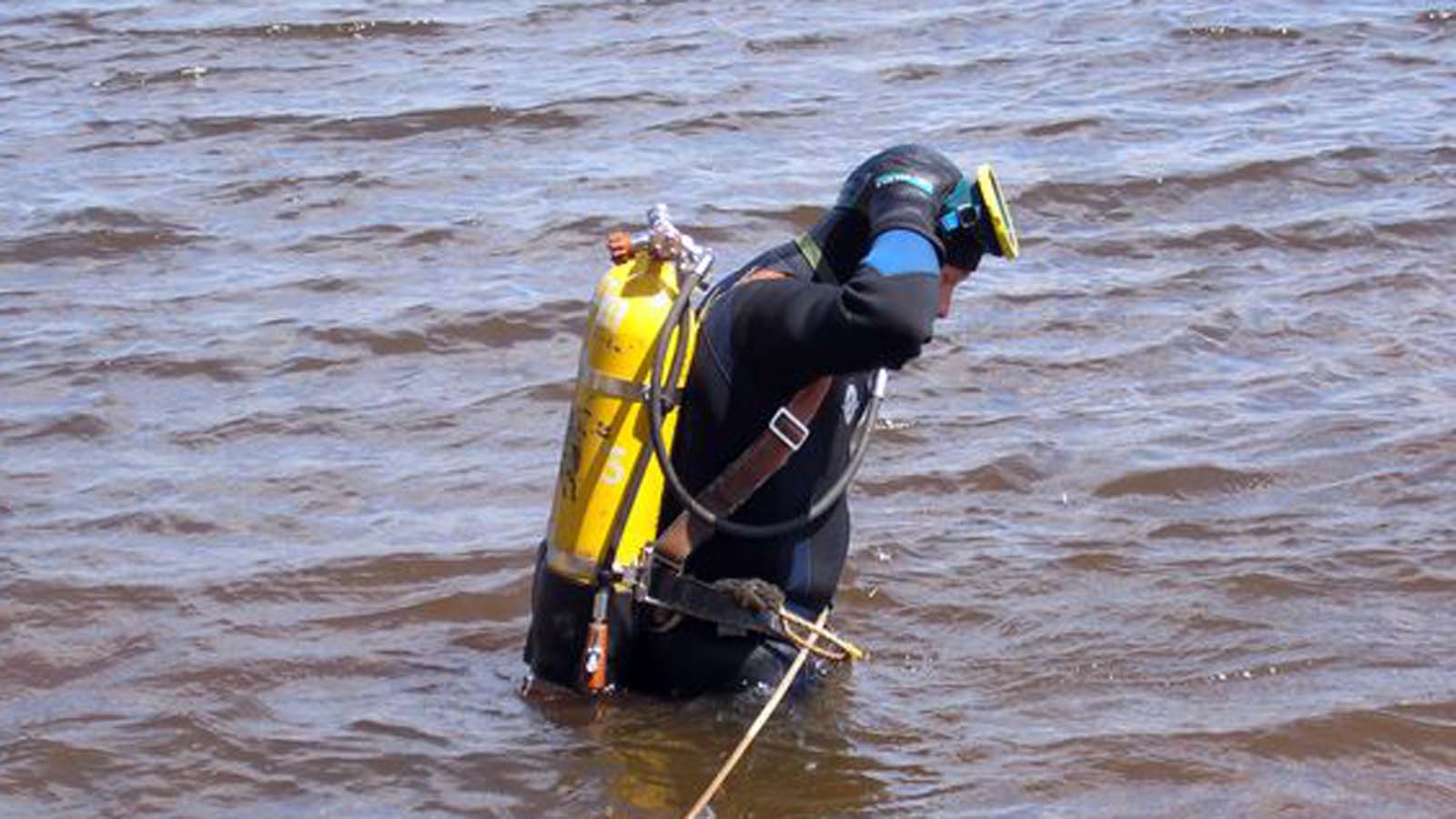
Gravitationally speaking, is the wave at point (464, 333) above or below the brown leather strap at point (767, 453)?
below

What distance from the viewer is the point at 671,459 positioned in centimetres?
516

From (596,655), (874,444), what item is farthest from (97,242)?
(596,655)

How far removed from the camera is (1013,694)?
611cm

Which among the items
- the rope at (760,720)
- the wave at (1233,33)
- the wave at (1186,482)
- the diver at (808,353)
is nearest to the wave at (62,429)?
the wave at (1186,482)

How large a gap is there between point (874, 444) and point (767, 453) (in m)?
2.93

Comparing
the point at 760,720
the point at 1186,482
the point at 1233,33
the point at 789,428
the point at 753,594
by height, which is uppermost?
the point at 789,428

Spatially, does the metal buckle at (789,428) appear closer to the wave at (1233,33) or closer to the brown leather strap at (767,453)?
the brown leather strap at (767,453)

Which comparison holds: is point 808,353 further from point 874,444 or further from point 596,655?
point 874,444

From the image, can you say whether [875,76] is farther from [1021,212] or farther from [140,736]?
[140,736]

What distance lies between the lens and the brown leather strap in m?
5.05

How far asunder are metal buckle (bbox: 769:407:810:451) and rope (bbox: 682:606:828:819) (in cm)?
47

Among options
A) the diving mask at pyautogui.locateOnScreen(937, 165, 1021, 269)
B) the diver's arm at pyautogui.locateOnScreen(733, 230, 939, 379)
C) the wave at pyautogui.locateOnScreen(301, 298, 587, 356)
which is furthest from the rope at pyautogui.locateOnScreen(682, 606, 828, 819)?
the wave at pyautogui.locateOnScreen(301, 298, 587, 356)

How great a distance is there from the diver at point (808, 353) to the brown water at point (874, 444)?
31 cm

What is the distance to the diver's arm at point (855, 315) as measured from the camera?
4758 mm
